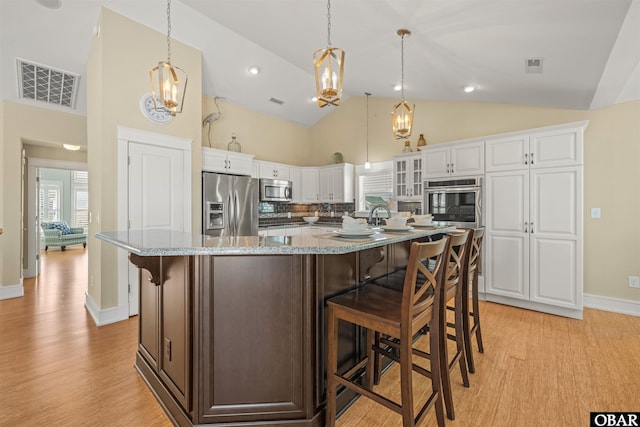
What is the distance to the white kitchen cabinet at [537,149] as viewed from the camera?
3.40 m

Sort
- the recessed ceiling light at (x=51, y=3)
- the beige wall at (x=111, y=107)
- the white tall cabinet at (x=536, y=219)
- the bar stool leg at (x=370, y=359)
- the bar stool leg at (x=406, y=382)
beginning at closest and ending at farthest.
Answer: the bar stool leg at (x=406, y=382) → the bar stool leg at (x=370, y=359) → the recessed ceiling light at (x=51, y=3) → the beige wall at (x=111, y=107) → the white tall cabinet at (x=536, y=219)

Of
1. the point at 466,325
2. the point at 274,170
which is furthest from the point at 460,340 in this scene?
the point at 274,170

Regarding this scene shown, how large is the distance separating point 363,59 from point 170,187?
9.55 feet

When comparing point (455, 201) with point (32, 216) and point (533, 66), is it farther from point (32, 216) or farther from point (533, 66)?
→ point (32, 216)

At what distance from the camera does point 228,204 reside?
4531 millimetres

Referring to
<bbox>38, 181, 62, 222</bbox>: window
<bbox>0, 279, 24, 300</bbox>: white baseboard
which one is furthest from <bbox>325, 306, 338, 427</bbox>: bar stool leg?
<bbox>38, 181, 62, 222</bbox>: window

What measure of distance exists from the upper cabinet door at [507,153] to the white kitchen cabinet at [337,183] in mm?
2655

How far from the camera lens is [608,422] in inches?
70.8

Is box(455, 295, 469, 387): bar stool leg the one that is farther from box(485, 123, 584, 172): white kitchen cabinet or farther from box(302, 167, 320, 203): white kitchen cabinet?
box(302, 167, 320, 203): white kitchen cabinet

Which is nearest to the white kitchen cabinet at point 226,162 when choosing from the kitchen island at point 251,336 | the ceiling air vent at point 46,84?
the ceiling air vent at point 46,84

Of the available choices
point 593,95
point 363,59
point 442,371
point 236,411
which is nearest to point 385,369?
point 442,371

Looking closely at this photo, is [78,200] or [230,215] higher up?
[78,200]

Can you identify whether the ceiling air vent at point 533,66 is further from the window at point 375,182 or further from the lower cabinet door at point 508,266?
the window at point 375,182

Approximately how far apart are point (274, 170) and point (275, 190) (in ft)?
1.36
